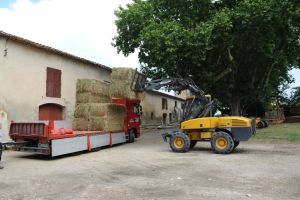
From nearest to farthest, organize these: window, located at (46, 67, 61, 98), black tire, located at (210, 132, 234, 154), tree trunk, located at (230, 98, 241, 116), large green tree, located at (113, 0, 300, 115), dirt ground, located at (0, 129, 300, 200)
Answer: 1. dirt ground, located at (0, 129, 300, 200)
2. black tire, located at (210, 132, 234, 154)
3. large green tree, located at (113, 0, 300, 115)
4. window, located at (46, 67, 61, 98)
5. tree trunk, located at (230, 98, 241, 116)

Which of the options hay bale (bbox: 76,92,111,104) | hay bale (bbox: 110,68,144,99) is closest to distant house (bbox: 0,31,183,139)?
hay bale (bbox: 110,68,144,99)

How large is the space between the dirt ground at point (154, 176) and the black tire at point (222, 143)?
16.0 inches

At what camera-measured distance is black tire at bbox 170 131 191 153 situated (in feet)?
54.6

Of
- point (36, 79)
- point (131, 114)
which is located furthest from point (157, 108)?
point (36, 79)

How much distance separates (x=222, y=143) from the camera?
15.9 m

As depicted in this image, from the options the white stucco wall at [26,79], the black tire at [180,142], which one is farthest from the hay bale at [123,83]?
the white stucco wall at [26,79]

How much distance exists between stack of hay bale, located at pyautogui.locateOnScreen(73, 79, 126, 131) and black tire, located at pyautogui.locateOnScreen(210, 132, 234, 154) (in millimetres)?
5856

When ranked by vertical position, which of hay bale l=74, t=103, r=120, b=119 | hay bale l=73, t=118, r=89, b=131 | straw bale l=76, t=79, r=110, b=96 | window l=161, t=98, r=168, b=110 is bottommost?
hay bale l=73, t=118, r=89, b=131

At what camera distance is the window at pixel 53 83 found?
71.3ft

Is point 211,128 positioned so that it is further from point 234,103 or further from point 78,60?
point 234,103

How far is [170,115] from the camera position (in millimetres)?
51344

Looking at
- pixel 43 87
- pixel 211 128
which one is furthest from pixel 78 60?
pixel 211 128

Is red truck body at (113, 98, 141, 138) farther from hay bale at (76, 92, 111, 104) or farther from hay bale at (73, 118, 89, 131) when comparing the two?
hay bale at (73, 118, 89, 131)

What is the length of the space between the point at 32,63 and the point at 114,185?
13.0 m
